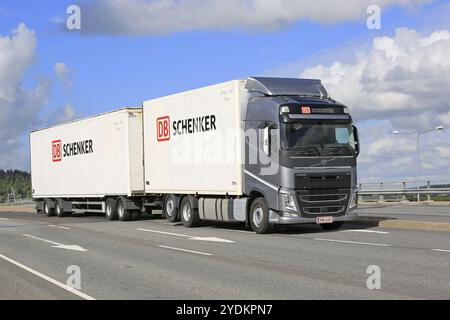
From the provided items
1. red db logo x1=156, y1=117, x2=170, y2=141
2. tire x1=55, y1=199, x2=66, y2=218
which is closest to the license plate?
red db logo x1=156, y1=117, x2=170, y2=141

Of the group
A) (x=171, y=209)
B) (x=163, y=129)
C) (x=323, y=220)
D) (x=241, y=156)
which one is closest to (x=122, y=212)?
(x=171, y=209)

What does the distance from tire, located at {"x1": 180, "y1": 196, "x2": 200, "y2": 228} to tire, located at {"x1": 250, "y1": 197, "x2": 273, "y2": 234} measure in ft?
10.5

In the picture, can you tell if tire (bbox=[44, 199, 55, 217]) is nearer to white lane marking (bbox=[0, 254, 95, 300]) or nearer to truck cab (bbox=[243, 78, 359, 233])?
truck cab (bbox=[243, 78, 359, 233])

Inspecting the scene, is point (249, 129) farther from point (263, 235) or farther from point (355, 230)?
point (355, 230)

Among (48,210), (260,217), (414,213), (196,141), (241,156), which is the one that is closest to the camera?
(260,217)

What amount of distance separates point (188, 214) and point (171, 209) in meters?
1.45

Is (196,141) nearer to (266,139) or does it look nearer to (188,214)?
(188,214)

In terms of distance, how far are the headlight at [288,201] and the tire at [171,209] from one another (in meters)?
6.33

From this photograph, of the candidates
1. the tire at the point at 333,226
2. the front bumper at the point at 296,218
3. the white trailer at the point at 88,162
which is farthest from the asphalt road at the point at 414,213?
the white trailer at the point at 88,162

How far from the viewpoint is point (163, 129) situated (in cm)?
2294

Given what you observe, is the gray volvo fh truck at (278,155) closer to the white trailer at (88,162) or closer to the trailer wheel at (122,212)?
the white trailer at (88,162)

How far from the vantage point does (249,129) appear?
1816 cm
